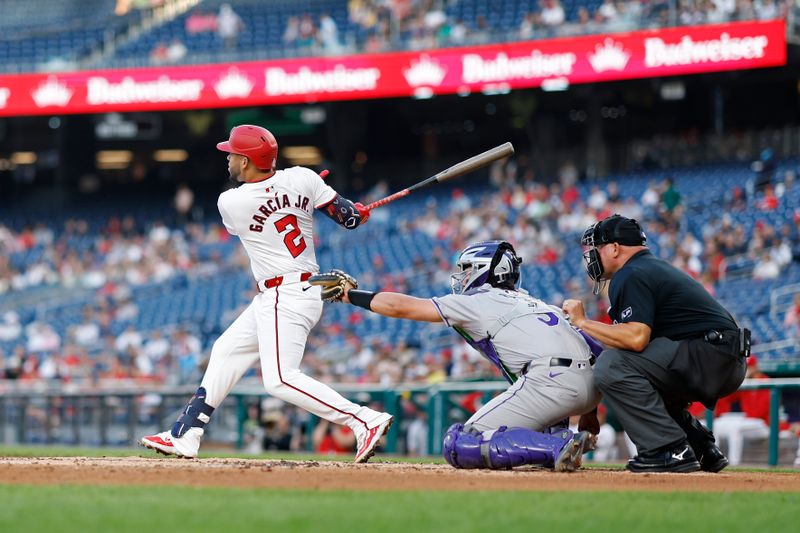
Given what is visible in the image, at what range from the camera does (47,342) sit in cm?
2048

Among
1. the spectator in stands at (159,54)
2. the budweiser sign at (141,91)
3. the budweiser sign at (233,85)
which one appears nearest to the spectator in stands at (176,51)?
the spectator in stands at (159,54)

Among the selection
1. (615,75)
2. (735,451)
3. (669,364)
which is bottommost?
(735,451)

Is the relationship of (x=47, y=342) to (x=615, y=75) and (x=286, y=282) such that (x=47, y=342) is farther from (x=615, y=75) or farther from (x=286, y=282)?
(x=286, y=282)

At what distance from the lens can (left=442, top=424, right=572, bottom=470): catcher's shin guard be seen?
6156 millimetres

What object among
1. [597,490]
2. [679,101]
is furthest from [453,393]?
[679,101]

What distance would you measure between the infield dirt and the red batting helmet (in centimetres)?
153

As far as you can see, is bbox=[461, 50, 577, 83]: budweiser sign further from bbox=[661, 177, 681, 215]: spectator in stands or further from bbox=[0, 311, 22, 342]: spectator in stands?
bbox=[0, 311, 22, 342]: spectator in stands

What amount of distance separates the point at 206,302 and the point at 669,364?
1572cm

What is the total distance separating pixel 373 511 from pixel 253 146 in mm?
2935

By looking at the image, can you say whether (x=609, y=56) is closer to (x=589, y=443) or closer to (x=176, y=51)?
(x=176, y=51)

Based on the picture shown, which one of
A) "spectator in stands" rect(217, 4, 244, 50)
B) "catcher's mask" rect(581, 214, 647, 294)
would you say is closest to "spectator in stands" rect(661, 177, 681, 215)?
"spectator in stands" rect(217, 4, 244, 50)

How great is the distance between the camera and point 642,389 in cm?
624

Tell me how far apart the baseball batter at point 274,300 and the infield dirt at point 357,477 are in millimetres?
219

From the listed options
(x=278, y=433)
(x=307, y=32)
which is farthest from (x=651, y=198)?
(x=278, y=433)
